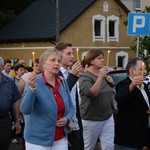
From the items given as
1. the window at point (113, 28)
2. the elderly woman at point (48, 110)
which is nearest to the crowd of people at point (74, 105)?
the elderly woman at point (48, 110)

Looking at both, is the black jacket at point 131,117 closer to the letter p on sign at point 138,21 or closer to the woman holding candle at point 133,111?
the woman holding candle at point 133,111

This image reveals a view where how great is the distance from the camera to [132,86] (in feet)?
21.3

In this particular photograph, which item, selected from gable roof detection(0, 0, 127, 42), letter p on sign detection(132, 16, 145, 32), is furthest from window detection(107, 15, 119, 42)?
letter p on sign detection(132, 16, 145, 32)

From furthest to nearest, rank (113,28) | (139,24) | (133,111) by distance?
(113,28) < (139,24) < (133,111)

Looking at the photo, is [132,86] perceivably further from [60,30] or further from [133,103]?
[60,30]

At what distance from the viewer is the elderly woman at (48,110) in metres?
5.89

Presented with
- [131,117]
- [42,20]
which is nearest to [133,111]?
[131,117]

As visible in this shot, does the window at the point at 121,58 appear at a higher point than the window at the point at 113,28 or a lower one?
lower

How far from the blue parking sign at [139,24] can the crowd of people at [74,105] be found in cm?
346

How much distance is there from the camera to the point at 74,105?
21.8 ft

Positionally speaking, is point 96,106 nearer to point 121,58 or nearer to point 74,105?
point 74,105

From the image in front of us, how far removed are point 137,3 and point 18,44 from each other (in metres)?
16.2

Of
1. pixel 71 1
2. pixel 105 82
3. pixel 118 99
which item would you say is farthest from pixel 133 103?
pixel 71 1

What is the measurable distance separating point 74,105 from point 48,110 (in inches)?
31.8
